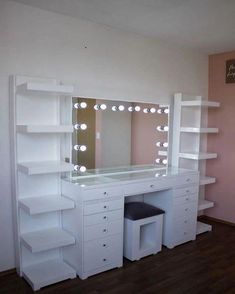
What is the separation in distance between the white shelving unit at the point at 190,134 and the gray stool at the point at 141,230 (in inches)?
32.4

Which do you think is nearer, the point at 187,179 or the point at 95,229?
the point at 95,229

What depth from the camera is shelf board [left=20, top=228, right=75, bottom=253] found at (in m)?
2.46

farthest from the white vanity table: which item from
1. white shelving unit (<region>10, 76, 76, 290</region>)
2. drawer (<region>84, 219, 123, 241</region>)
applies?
white shelving unit (<region>10, 76, 76, 290</region>)

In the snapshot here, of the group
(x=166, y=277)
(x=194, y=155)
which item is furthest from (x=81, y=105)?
(x=166, y=277)

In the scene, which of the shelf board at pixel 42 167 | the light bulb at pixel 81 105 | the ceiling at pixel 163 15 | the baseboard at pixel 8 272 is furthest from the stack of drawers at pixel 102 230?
the ceiling at pixel 163 15

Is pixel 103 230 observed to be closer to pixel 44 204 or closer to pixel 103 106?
pixel 44 204

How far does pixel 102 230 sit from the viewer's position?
2693 mm

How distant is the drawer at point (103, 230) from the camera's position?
2607 millimetres

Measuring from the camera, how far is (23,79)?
2.56 m

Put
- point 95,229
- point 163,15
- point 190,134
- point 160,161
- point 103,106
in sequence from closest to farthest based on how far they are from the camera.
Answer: point 95,229 < point 163,15 < point 103,106 < point 160,161 < point 190,134

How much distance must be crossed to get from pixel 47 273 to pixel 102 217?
67 centimetres

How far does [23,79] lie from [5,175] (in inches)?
33.7

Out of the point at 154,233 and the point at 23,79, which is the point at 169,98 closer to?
the point at 154,233

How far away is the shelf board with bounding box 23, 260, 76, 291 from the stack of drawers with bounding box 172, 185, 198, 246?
4.14 ft
